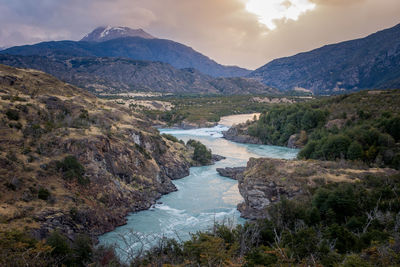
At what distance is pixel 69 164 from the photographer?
27.6 meters

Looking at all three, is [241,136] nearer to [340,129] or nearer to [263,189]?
[340,129]

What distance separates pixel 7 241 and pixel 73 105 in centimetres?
2944

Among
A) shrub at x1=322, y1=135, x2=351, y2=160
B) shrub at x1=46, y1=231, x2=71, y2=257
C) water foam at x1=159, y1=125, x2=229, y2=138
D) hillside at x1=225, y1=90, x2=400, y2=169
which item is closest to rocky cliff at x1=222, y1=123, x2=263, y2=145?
hillside at x1=225, y1=90, x2=400, y2=169

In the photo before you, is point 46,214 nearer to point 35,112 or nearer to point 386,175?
point 35,112

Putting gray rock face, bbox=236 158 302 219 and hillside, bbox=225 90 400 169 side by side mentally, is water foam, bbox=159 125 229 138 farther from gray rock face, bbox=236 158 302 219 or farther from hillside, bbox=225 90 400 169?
gray rock face, bbox=236 158 302 219

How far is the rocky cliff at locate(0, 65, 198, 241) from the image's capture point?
894 inches

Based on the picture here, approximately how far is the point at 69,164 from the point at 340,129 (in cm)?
5086

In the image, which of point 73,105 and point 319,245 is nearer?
point 319,245

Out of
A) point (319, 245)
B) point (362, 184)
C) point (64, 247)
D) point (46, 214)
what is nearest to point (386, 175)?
point (362, 184)

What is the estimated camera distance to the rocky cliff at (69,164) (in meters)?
22.7

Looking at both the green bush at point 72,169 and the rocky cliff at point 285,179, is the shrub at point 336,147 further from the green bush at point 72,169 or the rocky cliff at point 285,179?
the green bush at point 72,169

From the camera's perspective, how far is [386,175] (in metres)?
27.2

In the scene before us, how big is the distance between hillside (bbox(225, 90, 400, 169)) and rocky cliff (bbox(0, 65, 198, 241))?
24.7 meters

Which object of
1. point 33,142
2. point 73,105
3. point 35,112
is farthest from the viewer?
point 73,105
